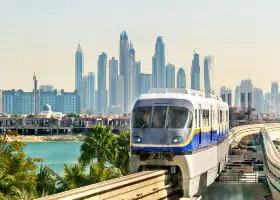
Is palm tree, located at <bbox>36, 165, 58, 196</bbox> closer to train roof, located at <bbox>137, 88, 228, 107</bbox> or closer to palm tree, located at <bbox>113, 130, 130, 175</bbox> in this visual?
train roof, located at <bbox>137, 88, 228, 107</bbox>

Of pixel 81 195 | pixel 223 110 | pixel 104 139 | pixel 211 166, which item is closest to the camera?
pixel 81 195

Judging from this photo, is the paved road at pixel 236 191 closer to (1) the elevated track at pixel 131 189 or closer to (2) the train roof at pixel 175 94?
(2) the train roof at pixel 175 94

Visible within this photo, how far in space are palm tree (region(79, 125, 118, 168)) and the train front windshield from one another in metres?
15.7

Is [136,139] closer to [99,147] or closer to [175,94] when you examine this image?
[175,94]

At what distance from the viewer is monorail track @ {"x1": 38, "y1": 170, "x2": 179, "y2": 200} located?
48.6 ft

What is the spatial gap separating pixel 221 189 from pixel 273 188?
2.46 m

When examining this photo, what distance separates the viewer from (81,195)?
14.5 meters

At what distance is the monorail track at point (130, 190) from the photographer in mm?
14805

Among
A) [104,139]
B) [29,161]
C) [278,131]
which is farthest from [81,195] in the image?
[278,131]

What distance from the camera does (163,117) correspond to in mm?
21344

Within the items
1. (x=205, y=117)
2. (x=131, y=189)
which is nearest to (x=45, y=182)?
(x=205, y=117)

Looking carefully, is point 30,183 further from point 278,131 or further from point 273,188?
point 278,131

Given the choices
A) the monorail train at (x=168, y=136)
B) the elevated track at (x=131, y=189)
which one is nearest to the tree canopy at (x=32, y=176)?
the monorail train at (x=168, y=136)

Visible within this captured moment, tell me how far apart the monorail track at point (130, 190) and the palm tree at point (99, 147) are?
16.2 meters
